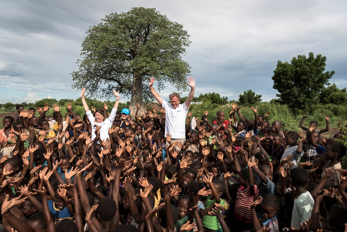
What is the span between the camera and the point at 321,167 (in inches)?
120

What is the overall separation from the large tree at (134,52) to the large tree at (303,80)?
8794 mm

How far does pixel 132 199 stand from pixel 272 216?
145cm

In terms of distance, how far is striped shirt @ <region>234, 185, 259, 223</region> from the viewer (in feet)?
8.67

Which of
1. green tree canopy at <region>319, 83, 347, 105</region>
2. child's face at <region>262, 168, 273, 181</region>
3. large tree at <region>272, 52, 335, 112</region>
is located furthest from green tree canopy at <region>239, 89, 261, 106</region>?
child's face at <region>262, 168, 273, 181</region>

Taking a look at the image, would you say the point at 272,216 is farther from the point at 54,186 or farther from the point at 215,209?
the point at 54,186

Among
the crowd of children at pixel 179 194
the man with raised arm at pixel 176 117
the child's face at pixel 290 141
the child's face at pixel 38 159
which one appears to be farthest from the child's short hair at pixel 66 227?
the child's face at pixel 290 141

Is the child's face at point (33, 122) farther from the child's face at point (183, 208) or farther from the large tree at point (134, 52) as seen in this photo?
the large tree at point (134, 52)

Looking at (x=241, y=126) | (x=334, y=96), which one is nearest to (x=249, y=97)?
(x=334, y=96)

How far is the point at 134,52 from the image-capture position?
794 inches

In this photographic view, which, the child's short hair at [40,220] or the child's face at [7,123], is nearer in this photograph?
the child's short hair at [40,220]

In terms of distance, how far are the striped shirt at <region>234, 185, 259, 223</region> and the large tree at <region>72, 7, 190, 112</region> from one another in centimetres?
1585

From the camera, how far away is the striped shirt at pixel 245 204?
2642mm

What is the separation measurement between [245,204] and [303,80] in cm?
1875

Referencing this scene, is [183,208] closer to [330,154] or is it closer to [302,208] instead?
[302,208]
